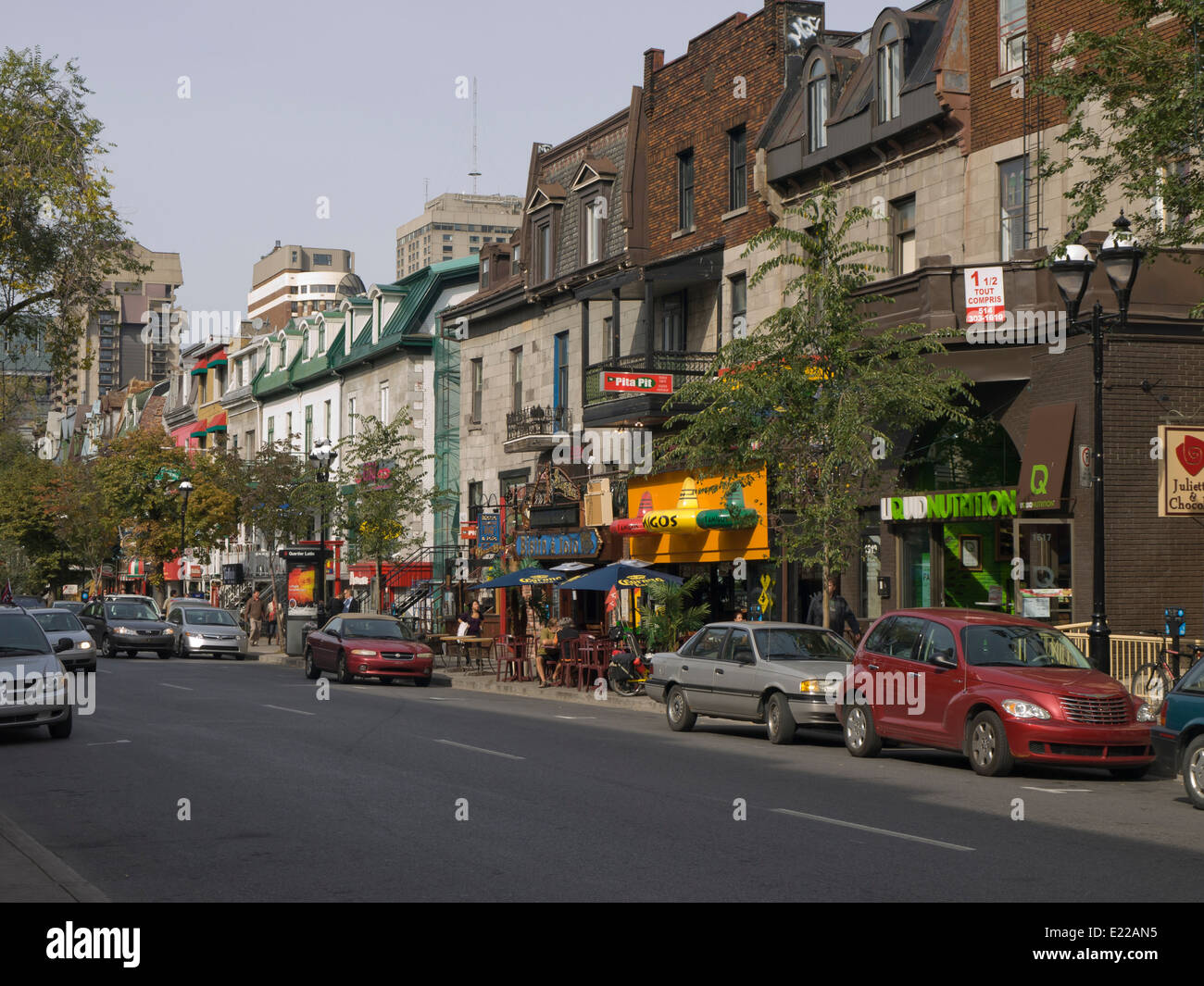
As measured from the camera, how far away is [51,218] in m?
23.7

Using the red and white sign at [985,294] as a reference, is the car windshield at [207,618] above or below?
below

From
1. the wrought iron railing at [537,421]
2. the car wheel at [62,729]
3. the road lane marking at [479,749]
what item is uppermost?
the wrought iron railing at [537,421]

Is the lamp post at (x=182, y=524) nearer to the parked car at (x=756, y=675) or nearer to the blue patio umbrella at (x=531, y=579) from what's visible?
the blue patio umbrella at (x=531, y=579)

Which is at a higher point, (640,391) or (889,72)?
(889,72)

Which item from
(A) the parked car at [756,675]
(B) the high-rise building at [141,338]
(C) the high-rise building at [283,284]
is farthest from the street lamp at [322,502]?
(B) the high-rise building at [141,338]

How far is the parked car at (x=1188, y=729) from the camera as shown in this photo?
13695mm

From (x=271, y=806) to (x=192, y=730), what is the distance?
24.7 ft

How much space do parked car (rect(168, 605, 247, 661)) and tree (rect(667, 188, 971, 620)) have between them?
23557mm

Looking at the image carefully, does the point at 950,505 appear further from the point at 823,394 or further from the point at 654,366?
the point at 654,366

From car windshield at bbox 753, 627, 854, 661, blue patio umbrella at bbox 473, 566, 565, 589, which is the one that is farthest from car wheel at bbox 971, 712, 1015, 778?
blue patio umbrella at bbox 473, 566, 565, 589

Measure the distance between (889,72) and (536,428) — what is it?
15718 mm

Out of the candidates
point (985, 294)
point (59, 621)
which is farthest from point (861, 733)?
point (59, 621)
